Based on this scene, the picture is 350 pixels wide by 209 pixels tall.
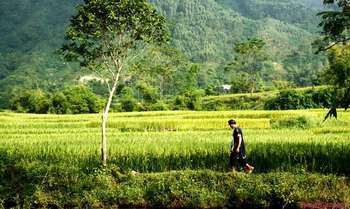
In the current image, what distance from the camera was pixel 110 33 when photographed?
59.3 feet

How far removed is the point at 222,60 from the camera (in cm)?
16862

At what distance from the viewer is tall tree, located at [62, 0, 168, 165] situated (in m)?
17.4

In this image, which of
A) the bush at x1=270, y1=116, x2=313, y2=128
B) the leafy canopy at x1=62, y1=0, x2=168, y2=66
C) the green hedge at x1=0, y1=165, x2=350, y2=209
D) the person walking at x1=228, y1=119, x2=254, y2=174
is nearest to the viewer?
the green hedge at x1=0, y1=165, x2=350, y2=209

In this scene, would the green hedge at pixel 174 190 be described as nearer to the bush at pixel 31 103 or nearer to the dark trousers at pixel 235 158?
the dark trousers at pixel 235 158

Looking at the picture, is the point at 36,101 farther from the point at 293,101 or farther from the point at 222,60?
the point at 222,60

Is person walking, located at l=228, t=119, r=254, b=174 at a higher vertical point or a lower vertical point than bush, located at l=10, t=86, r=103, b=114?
lower

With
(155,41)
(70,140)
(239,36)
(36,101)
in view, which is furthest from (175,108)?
(239,36)

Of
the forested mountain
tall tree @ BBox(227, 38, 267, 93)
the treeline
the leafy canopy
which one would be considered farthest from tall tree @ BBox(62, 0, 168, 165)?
the forested mountain

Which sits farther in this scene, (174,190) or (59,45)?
(59,45)

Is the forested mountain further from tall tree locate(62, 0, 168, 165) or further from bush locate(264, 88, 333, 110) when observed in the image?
tall tree locate(62, 0, 168, 165)

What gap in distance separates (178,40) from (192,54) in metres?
7.56

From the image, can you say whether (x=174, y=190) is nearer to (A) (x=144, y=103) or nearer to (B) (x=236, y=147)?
(B) (x=236, y=147)

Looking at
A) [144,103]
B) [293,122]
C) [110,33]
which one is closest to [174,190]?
[110,33]

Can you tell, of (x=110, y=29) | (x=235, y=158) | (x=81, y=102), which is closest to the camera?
(x=235, y=158)
